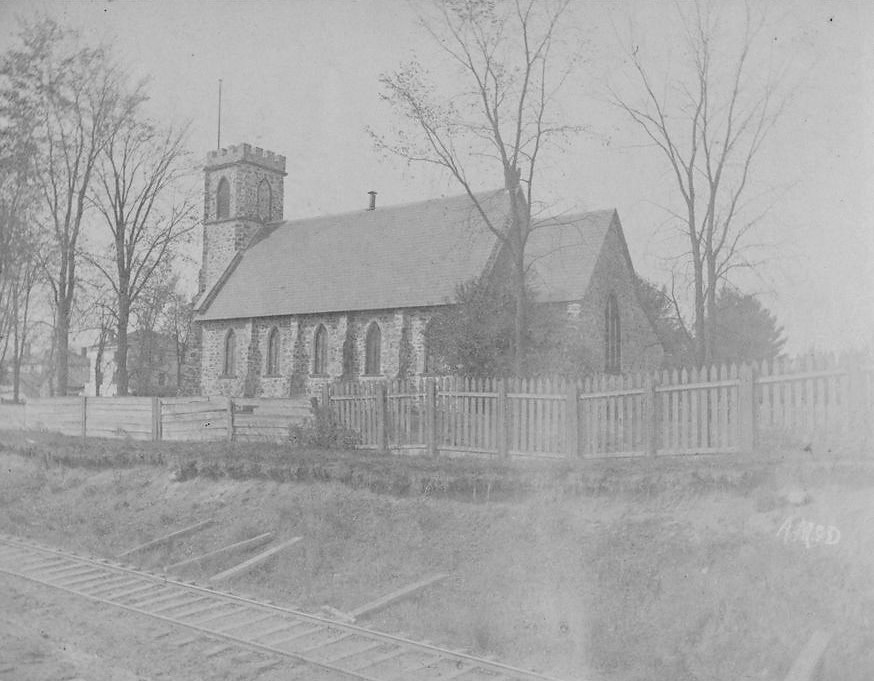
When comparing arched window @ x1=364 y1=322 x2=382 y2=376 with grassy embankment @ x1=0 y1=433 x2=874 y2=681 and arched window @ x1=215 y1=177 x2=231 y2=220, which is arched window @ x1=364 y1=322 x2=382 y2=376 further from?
grassy embankment @ x1=0 y1=433 x2=874 y2=681

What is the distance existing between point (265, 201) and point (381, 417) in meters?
29.2

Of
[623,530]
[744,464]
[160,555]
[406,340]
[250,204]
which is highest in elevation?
[250,204]

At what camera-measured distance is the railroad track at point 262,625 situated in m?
6.37

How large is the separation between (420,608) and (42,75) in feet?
42.0

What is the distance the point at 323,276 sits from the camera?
34.3m

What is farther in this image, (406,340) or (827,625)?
(406,340)

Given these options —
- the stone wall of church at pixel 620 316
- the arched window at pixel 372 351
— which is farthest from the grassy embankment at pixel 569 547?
the arched window at pixel 372 351

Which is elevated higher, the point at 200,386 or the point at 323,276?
the point at 323,276

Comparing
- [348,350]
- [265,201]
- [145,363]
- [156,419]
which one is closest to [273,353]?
[348,350]

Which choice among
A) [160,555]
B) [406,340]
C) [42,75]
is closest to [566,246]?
[406,340]

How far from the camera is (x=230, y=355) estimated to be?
1475 inches

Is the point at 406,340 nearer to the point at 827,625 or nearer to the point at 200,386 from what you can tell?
the point at 200,386

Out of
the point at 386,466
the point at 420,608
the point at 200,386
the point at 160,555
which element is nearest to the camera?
the point at 420,608

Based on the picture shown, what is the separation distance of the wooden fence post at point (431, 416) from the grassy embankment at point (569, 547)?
2.98ft
